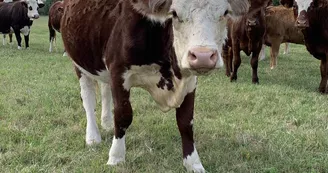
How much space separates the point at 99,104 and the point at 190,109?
256 cm

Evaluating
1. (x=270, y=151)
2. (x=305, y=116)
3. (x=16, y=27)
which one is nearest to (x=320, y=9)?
(x=305, y=116)

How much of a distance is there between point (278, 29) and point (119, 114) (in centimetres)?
802

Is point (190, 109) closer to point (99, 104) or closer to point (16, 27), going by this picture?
point (99, 104)

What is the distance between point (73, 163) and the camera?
363 centimetres

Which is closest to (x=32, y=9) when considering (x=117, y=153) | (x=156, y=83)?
(x=117, y=153)

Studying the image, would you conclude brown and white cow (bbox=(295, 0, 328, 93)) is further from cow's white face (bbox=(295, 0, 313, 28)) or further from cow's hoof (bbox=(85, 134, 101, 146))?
cow's hoof (bbox=(85, 134, 101, 146))

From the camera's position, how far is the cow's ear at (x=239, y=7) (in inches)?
117

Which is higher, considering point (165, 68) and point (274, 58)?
point (165, 68)

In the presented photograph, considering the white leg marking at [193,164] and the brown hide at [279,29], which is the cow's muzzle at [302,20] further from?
the white leg marking at [193,164]

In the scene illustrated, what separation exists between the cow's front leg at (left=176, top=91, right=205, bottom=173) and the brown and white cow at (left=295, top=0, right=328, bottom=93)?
4.04 metres

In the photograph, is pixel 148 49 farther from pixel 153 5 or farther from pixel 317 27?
pixel 317 27

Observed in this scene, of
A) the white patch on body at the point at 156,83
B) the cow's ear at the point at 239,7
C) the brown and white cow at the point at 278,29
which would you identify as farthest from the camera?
the brown and white cow at the point at 278,29

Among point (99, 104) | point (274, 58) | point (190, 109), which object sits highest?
point (190, 109)

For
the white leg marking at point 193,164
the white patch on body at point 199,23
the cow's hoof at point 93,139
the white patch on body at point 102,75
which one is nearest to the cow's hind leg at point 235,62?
the white patch on body at point 102,75
